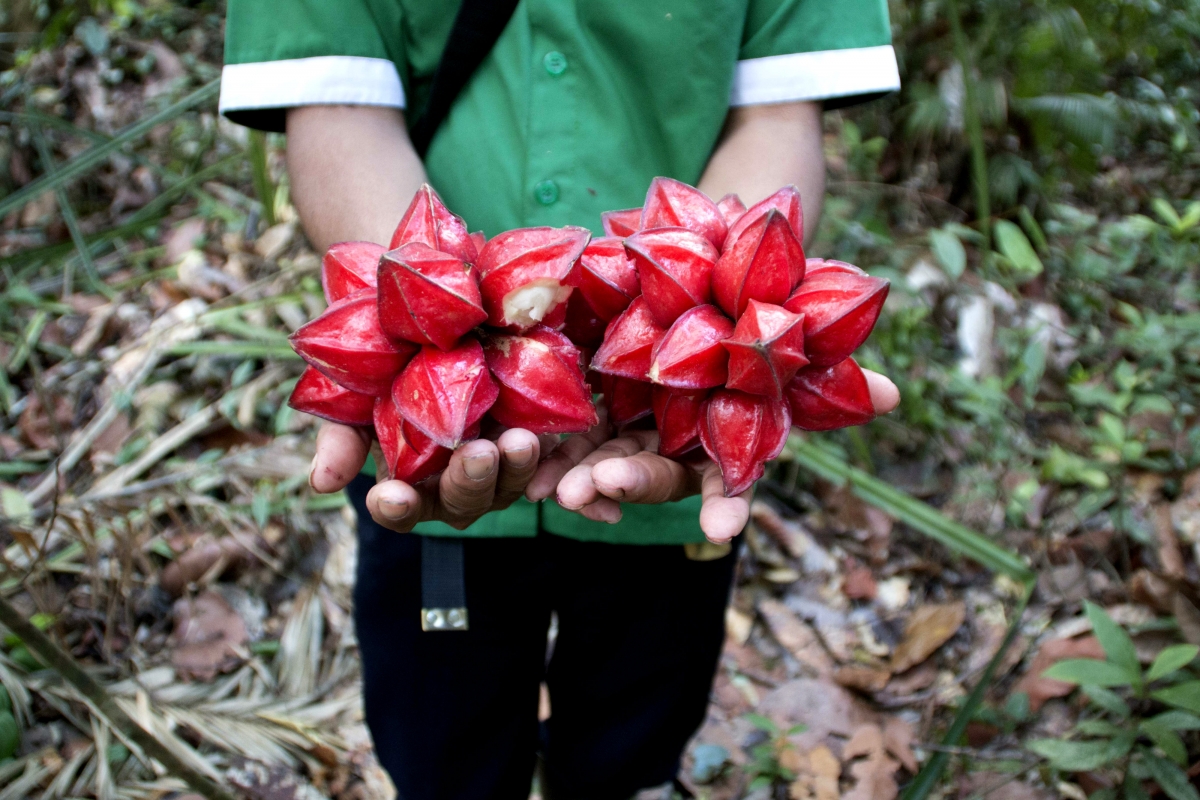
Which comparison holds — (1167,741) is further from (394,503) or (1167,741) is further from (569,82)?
(569,82)

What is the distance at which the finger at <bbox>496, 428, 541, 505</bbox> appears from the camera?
3.39 ft

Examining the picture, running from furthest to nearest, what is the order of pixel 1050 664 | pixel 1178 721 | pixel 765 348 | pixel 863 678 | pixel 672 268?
pixel 863 678 < pixel 1050 664 < pixel 1178 721 < pixel 672 268 < pixel 765 348

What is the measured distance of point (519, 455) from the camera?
1.04 m

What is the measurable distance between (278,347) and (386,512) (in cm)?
182

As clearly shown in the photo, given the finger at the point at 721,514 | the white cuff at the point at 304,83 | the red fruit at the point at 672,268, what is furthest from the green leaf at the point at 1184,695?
the white cuff at the point at 304,83

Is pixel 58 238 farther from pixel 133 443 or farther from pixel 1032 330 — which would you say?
pixel 1032 330

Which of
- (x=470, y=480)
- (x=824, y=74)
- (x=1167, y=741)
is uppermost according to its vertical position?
(x=824, y=74)

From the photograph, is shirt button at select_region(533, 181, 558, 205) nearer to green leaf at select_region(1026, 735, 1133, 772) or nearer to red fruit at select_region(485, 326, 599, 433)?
red fruit at select_region(485, 326, 599, 433)

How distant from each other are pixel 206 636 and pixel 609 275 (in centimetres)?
176

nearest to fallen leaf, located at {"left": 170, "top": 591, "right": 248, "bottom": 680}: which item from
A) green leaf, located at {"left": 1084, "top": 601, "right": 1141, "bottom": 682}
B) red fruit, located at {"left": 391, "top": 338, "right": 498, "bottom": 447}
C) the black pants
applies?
the black pants

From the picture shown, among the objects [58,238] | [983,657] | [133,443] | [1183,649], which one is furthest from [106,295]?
[1183,649]

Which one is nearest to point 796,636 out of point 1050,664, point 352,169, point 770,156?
→ point 1050,664

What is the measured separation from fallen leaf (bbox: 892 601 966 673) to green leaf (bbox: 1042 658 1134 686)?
72 centimetres

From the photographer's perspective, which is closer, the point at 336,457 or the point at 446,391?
the point at 446,391
